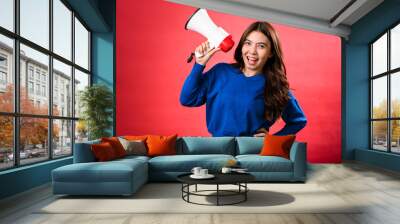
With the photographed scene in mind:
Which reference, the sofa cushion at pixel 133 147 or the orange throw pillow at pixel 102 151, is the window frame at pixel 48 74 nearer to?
the orange throw pillow at pixel 102 151

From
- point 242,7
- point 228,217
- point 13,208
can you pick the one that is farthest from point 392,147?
point 13,208

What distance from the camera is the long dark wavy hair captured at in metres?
6.93

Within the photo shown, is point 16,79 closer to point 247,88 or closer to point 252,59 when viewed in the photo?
point 247,88

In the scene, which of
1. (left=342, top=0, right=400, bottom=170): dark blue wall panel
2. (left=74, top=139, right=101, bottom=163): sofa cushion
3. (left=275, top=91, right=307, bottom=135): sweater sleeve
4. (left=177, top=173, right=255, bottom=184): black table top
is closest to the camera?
(left=177, top=173, right=255, bottom=184): black table top

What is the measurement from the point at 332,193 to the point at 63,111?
4194mm

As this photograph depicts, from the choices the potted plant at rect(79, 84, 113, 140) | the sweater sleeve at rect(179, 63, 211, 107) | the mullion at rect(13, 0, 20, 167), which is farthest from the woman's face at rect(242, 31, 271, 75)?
the mullion at rect(13, 0, 20, 167)

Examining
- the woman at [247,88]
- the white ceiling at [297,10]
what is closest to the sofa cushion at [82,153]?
the woman at [247,88]

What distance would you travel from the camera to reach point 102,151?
5.09m

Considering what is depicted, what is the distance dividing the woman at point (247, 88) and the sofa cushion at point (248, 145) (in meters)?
0.58

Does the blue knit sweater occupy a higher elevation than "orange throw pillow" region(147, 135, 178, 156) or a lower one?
higher

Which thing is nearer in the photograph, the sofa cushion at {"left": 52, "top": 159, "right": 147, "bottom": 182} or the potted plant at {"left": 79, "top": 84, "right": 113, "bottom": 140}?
the sofa cushion at {"left": 52, "top": 159, "right": 147, "bottom": 182}

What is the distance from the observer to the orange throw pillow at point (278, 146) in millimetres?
5719

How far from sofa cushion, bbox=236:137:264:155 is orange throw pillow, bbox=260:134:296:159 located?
0.68 feet

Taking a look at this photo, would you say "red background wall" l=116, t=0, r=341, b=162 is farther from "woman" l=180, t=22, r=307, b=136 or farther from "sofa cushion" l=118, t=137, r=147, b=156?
"sofa cushion" l=118, t=137, r=147, b=156
